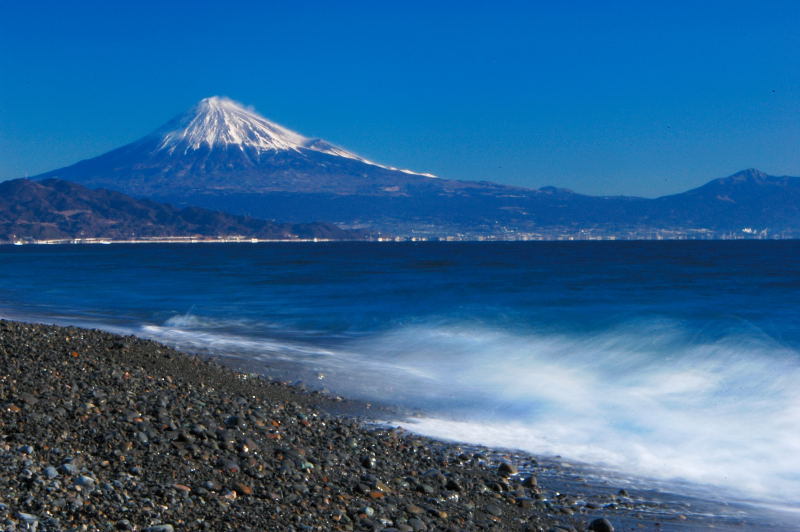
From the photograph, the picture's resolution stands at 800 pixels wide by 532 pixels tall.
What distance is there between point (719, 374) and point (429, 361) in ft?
16.4

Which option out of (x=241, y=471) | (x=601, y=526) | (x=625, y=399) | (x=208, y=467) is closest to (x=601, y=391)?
(x=625, y=399)

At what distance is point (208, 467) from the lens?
6398 millimetres

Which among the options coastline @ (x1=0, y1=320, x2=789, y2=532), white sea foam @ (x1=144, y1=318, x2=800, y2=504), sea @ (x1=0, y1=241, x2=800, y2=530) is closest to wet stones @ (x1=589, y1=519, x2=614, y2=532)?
coastline @ (x1=0, y1=320, x2=789, y2=532)

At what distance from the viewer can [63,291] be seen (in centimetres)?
3384

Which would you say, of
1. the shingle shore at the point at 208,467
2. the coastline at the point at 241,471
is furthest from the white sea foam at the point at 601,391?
the shingle shore at the point at 208,467

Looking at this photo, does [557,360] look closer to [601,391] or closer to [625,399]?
[601,391]

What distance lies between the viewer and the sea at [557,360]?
9000mm

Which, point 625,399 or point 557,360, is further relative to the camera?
point 557,360

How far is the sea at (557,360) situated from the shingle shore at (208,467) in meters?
1.49

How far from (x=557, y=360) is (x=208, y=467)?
435 inches

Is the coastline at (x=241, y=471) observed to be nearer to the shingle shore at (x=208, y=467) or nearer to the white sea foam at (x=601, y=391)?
the shingle shore at (x=208, y=467)

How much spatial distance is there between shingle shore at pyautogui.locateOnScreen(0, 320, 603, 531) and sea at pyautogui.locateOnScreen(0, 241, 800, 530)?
1.49 m

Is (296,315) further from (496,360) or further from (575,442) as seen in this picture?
(575,442)

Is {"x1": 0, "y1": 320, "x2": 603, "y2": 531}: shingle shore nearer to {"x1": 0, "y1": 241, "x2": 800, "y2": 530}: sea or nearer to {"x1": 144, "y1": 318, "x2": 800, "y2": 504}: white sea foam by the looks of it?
{"x1": 0, "y1": 241, "x2": 800, "y2": 530}: sea
